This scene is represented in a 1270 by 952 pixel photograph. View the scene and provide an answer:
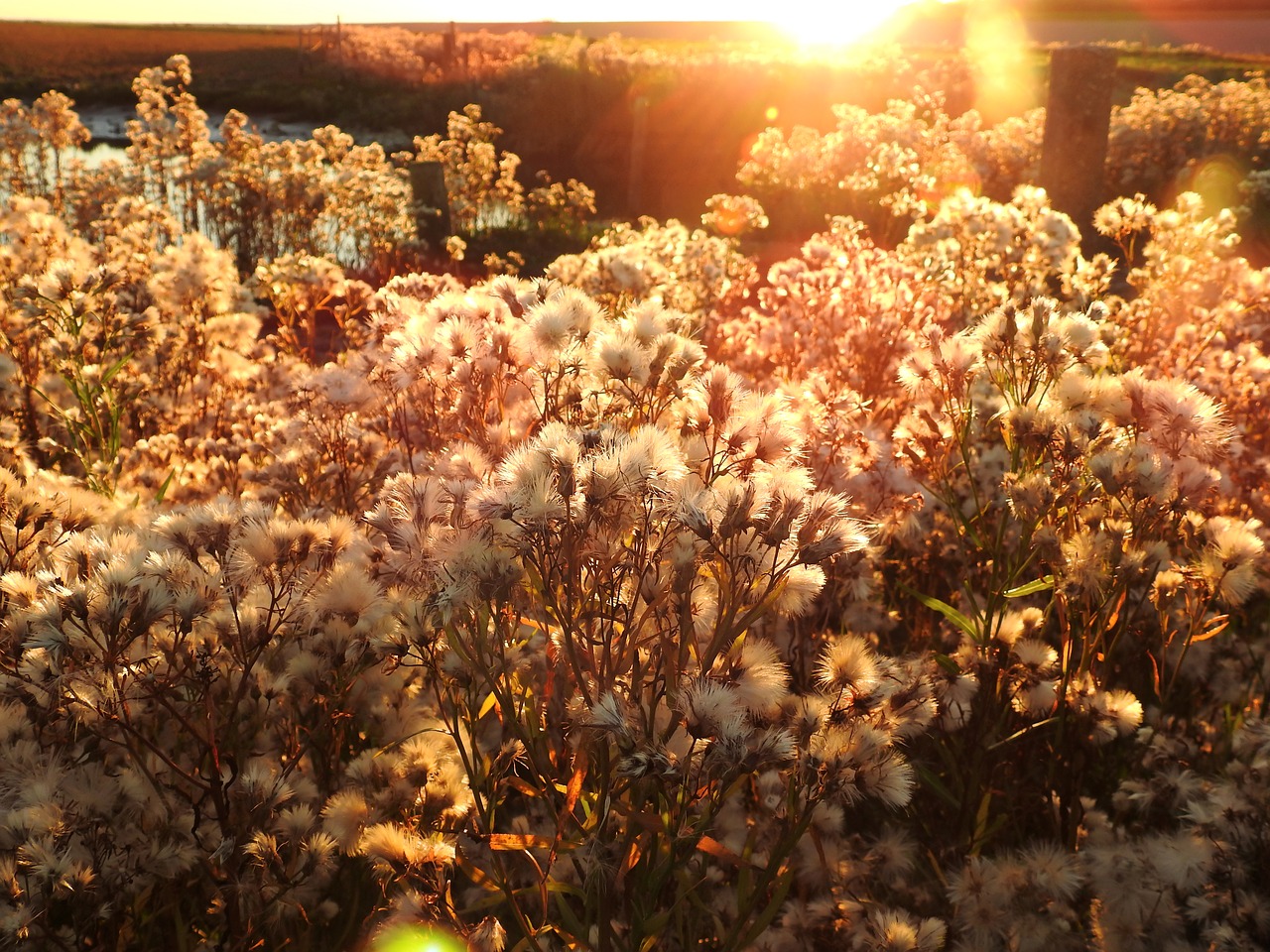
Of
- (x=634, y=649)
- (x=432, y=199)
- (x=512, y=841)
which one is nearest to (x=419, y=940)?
(x=512, y=841)

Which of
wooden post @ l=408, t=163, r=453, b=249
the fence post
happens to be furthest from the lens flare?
wooden post @ l=408, t=163, r=453, b=249

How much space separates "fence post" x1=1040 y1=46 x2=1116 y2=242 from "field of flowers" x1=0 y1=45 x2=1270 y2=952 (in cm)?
705

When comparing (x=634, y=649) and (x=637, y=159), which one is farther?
(x=637, y=159)

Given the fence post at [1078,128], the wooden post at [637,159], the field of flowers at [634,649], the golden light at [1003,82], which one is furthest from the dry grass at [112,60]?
the field of flowers at [634,649]

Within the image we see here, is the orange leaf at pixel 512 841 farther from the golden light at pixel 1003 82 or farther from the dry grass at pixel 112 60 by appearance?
the dry grass at pixel 112 60

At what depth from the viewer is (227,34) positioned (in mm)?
91000

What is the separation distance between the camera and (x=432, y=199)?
13523 millimetres

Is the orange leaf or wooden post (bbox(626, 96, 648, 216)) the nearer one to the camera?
the orange leaf

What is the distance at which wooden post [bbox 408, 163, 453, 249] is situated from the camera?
1340 cm

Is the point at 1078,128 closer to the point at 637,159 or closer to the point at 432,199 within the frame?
the point at 432,199

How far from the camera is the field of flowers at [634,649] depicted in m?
1.67

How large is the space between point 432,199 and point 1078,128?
7.73m

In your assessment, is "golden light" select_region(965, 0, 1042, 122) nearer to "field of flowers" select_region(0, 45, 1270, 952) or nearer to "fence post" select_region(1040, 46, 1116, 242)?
"fence post" select_region(1040, 46, 1116, 242)

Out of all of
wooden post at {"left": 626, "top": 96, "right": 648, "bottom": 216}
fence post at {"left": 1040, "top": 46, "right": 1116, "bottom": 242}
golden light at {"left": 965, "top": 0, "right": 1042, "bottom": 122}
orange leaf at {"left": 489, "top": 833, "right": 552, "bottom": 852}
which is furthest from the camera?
golden light at {"left": 965, "top": 0, "right": 1042, "bottom": 122}
